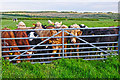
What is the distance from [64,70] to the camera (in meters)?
5.47

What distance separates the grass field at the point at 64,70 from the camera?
17.0ft

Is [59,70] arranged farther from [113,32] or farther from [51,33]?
[113,32]

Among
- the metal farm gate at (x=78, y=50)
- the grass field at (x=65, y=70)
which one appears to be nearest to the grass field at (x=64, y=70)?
the grass field at (x=65, y=70)

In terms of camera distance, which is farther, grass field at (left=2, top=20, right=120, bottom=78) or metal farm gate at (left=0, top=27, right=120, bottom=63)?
metal farm gate at (left=0, top=27, right=120, bottom=63)

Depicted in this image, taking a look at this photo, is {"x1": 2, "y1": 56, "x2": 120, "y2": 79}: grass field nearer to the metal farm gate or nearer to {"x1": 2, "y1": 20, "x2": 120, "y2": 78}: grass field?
{"x1": 2, "y1": 20, "x2": 120, "y2": 78}: grass field

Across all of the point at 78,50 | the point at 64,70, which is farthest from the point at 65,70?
the point at 78,50

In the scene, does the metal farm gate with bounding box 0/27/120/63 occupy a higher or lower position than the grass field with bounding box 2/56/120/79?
higher

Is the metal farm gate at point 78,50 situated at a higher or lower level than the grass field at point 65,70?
higher

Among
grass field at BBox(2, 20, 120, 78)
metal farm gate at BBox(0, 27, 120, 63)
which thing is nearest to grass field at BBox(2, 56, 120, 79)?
grass field at BBox(2, 20, 120, 78)

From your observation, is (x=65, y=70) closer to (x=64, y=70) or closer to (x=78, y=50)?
(x=64, y=70)

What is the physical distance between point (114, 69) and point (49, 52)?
2.52m

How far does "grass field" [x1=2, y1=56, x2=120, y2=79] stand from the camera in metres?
5.18

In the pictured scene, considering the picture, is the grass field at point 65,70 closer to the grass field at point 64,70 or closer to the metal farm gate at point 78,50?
the grass field at point 64,70

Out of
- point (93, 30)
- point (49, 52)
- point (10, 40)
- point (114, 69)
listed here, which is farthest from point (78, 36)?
point (10, 40)
